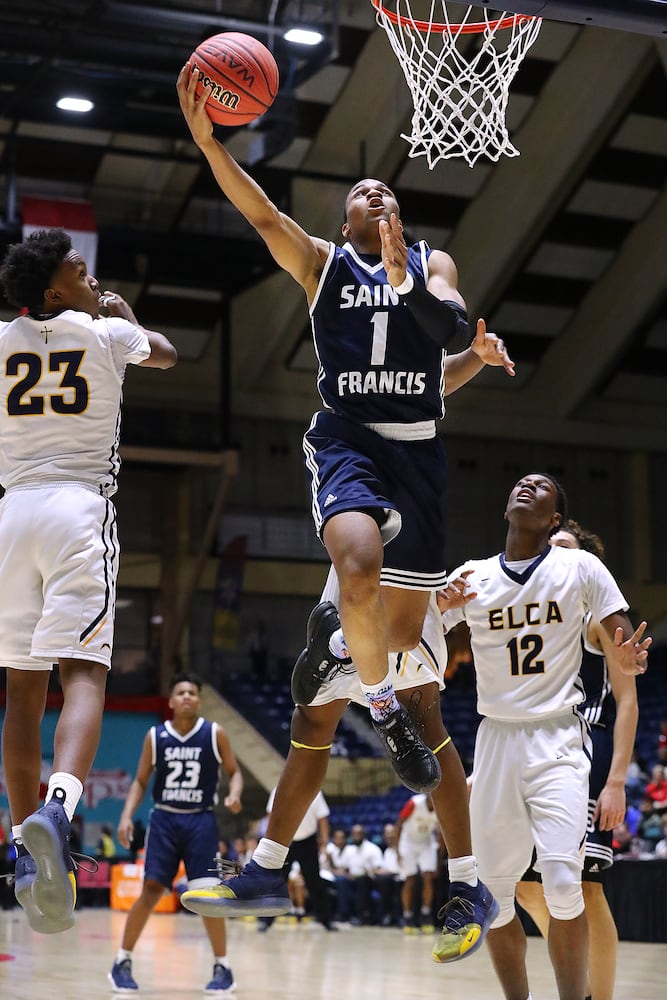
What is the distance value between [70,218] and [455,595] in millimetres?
17717

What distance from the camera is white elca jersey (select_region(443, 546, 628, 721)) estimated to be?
6586 millimetres

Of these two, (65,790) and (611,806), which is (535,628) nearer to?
(611,806)

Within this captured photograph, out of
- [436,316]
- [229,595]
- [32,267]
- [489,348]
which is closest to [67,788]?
[32,267]

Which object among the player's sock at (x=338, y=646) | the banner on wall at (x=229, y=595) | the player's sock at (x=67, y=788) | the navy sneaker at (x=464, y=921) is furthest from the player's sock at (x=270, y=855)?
the banner on wall at (x=229, y=595)

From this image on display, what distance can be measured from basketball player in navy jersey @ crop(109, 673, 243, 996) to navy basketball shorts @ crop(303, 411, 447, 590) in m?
5.39

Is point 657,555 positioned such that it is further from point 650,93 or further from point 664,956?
point 664,956

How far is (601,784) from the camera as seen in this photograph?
276 inches

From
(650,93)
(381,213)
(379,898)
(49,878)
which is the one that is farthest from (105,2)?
(49,878)

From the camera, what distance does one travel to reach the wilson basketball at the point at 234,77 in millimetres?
4977

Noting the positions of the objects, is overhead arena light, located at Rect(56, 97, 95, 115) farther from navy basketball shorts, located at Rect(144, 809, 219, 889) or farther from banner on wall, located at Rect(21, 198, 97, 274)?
navy basketball shorts, located at Rect(144, 809, 219, 889)

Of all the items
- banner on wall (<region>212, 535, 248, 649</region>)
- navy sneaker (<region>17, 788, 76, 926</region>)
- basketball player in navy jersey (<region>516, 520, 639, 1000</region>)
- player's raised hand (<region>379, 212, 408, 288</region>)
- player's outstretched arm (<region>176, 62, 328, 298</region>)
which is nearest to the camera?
navy sneaker (<region>17, 788, 76, 926</region>)

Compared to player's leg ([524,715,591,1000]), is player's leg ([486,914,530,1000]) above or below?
below

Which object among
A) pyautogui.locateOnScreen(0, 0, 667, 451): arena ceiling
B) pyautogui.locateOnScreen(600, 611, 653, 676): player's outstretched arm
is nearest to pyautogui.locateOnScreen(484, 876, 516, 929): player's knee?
pyautogui.locateOnScreen(600, 611, 653, 676): player's outstretched arm

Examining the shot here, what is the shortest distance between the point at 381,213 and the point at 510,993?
3.77 m
